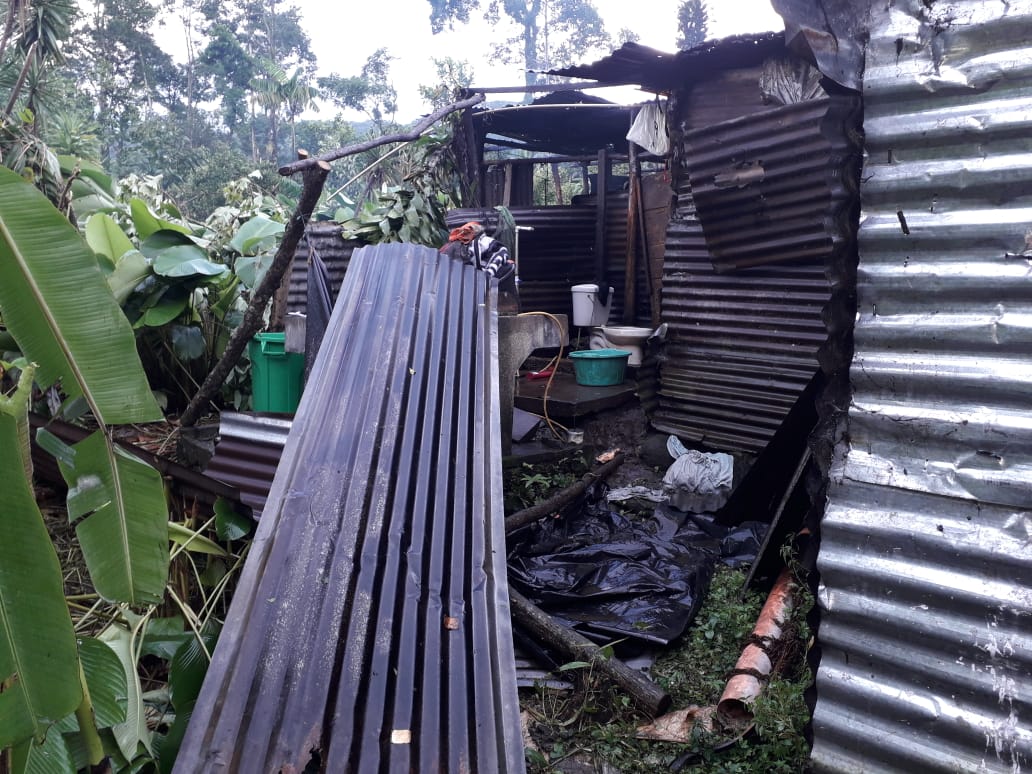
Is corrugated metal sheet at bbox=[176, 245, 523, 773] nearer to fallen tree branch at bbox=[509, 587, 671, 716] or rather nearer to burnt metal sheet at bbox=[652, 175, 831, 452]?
fallen tree branch at bbox=[509, 587, 671, 716]

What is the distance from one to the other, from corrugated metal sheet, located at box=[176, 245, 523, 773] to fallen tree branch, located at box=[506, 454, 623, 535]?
1.39 meters

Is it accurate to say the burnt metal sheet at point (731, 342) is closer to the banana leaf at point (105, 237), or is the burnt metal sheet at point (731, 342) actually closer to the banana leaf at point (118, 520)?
the banana leaf at point (105, 237)

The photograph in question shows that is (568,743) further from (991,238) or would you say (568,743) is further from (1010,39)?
(1010,39)

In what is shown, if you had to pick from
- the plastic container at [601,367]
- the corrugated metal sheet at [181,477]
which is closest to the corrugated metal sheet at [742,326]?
the plastic container at [601,367]

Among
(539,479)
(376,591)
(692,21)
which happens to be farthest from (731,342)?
(692,21)

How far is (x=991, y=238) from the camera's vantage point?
1844 millimetres

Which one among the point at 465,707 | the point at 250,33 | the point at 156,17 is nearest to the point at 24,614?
the point at 465,707

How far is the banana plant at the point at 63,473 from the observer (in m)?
1.54

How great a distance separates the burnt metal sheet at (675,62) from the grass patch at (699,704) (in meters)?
4.70

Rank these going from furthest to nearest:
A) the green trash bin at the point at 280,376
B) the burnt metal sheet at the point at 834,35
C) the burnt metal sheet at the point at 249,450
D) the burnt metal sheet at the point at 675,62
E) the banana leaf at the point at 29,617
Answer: the burnt metal sheet at the point at 675,62, the green trash bin at the point at 280,376, the burnt metal sheet at the point at 249,450, the burnt metal sheet at the point at 834,35, the banana leaf at the point at 29,617

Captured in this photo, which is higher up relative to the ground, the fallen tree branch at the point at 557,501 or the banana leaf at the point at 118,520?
the banana leaf at the point at 118,520

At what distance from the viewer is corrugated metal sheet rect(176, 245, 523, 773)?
185cm

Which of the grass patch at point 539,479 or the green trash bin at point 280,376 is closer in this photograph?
the green trash bin at point 280,376

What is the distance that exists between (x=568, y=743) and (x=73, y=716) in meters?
1.84
